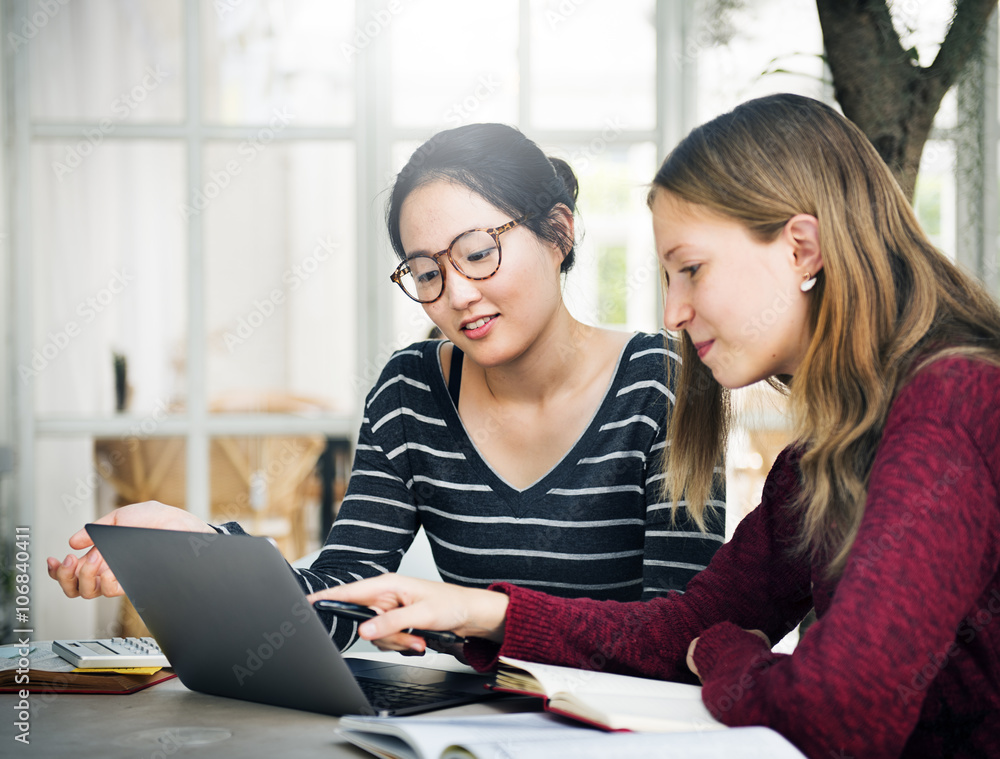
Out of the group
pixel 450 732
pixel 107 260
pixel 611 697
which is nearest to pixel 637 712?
pixel 611 697

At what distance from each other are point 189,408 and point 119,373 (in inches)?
9.7

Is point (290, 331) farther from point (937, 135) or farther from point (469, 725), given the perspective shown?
point (469, 725)

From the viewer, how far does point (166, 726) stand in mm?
809

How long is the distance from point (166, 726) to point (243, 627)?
0.34 feet

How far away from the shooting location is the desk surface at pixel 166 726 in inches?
28.7

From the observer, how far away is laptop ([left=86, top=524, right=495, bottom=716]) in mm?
770

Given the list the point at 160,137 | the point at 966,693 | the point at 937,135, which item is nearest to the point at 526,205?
the point at 966,693

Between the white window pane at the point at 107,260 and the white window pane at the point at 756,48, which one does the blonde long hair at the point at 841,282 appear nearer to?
the white window pane at the point at 756,48

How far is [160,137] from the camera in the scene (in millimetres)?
2863

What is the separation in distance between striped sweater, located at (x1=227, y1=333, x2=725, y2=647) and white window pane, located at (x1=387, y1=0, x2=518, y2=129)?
5.78 feet

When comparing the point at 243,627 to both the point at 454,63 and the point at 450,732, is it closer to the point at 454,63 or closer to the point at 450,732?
the point at 450,732

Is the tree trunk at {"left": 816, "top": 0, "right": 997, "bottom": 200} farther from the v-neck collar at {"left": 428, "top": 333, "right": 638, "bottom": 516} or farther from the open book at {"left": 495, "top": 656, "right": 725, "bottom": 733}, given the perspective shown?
the open book at {"left": 495, "top": 656, "right": 725, "bottom": 733}

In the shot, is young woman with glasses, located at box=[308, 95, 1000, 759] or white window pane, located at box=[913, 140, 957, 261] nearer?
young woman with glasses, located at box=[308, 95, 1000, 759]

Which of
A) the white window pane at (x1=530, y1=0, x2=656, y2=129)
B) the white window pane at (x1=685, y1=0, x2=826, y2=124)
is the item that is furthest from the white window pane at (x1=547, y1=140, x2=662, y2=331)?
the white window pane at (x1=685, y1=0, x2=826, y2=124)
